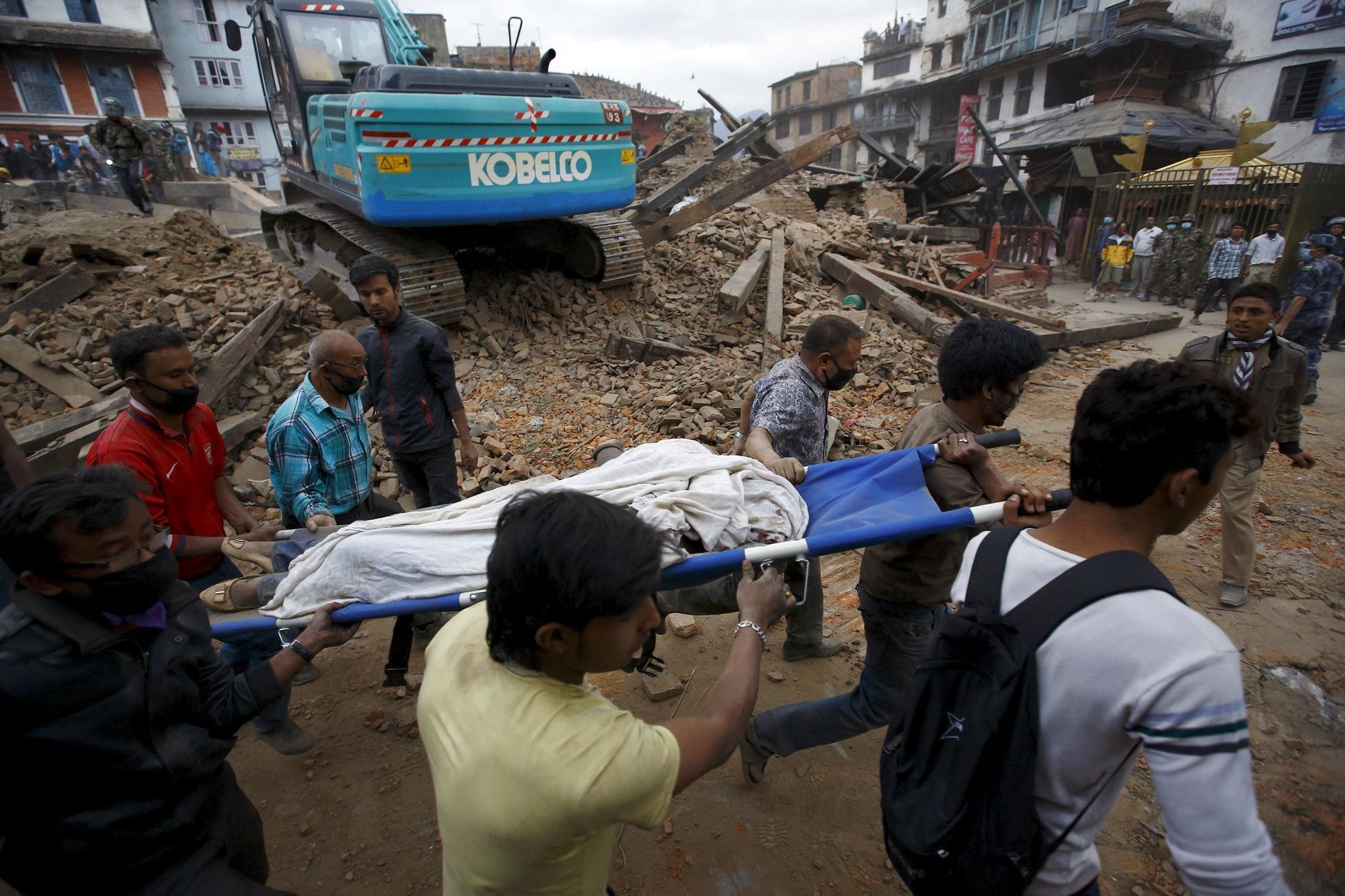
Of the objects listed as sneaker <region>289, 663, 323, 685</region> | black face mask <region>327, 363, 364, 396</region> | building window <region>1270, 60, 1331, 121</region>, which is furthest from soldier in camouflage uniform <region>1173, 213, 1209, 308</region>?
sneaker <region>289, 663, 323, 685</region>

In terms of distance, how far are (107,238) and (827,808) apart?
10916 millimetres

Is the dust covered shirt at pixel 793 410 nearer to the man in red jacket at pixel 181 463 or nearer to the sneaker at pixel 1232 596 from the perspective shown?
the man in red jacket at pixel 181 463

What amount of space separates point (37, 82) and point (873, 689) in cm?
3565

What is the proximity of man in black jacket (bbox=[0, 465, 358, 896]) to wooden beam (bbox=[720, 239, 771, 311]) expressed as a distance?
6.88m

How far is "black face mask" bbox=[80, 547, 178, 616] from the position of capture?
1.41m

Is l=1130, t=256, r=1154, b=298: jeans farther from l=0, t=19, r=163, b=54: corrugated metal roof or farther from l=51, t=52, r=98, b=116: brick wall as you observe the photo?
l=51, t=52, r=98, b=116: brick wall

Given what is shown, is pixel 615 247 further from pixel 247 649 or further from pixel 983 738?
pixel 983 738

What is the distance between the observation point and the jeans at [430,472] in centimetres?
379

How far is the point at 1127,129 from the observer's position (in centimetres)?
1880

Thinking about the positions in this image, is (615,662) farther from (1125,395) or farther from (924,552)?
(924,552)

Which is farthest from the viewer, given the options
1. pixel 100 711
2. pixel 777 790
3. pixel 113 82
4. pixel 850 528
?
pixel 113 82

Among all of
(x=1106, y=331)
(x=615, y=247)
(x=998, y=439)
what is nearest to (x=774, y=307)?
(x=615, y=247)

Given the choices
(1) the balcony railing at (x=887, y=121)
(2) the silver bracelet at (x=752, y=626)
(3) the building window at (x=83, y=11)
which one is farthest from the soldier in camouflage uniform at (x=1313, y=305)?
(3) the building window at (x=83, y=11)

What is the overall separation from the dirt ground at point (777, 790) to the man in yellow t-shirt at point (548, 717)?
1.50 meters
